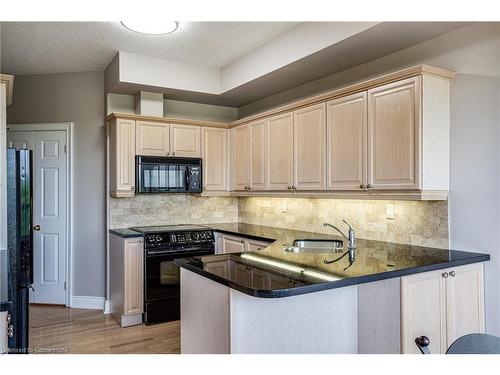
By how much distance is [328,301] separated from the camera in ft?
6.07

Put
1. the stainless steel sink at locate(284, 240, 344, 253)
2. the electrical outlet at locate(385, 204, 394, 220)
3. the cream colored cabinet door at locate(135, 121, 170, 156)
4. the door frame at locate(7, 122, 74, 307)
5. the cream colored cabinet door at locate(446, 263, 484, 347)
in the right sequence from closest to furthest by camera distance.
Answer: the cream colored cabinet door at locate(446, 263, 484, 347) → the electrical outlet at locate(385, 204, 394, 220) → the stainless steel sink at locate(284, 240, 344, 253) → the cream colored cabinet door at locate(135, 121, 170, 156) → the door frame at locate(7, 122, 74, 307)

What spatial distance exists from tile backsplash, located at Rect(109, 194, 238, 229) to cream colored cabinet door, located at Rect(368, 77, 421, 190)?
2.46m

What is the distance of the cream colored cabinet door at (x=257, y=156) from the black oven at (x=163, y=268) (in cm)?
89

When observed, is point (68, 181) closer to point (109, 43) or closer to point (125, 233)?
point (125, 233)

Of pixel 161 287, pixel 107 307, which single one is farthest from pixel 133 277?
pixel 107 307

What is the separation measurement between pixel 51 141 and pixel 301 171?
2.99m

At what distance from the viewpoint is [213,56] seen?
3842 mm

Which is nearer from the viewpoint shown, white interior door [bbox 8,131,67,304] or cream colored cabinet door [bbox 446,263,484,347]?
cream colored cabinet door [bbox 446,263,484,347]

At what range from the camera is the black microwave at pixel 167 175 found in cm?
395

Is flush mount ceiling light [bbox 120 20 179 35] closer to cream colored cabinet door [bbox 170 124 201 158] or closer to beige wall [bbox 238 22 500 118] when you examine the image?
cream colored cabinet door [bbox 170 124 201 158]

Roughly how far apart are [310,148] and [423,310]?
1.71 metres

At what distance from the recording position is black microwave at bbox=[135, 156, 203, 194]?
395 cm

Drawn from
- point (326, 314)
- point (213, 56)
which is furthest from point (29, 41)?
point (326, 314)

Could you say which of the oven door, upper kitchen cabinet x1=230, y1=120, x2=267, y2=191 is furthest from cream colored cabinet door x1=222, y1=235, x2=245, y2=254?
upper kitchen cabinet x1=230, y1=120, x2=267, y2=191
